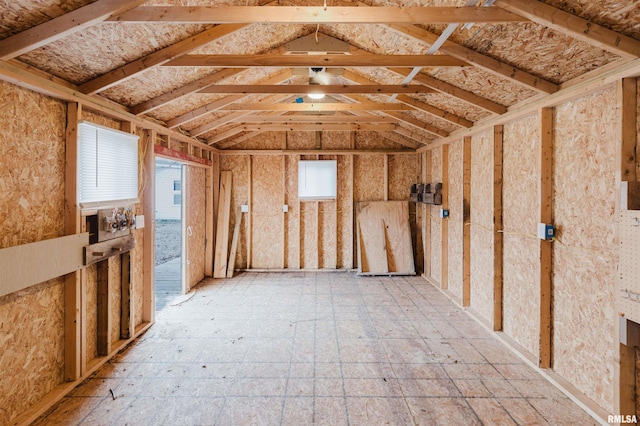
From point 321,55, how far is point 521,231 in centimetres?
277

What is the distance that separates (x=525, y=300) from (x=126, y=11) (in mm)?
4257

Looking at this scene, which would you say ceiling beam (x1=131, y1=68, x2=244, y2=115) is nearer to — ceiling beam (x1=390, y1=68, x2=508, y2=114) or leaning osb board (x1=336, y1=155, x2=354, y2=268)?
ceiling beam (x1=390, y1=68, x2=508, y2=114)

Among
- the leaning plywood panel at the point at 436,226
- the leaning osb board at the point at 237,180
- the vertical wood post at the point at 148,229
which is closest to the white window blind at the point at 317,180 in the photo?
the leaning osb board at the point at 237,180

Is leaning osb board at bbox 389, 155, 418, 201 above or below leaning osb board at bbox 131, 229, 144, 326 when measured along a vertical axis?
above

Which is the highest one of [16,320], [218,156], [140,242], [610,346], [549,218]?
[218,156]

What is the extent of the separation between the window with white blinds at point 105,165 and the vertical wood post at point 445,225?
4.52 m

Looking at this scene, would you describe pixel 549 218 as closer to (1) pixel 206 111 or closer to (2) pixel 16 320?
(1) pixel 206 111

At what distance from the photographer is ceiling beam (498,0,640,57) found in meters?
1.89

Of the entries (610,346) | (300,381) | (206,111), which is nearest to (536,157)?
(610,346)

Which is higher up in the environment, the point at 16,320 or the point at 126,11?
the point at 126,11

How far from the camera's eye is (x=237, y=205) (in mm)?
6574

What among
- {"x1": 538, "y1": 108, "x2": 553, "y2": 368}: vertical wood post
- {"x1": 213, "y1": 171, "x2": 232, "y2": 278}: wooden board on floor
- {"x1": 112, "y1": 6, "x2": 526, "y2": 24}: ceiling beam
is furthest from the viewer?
{"x1": 213, "y1": 171, "x2": 232, "y2": 278}: wooden board on floor

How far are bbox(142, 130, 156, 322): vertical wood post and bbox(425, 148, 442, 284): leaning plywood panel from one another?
452 centimetres

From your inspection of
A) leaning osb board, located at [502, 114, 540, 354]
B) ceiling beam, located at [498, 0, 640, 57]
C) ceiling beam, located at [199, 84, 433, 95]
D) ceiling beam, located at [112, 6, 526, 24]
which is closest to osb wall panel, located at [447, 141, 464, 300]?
leaning osb board, located at [502, 114, 540, 354]
